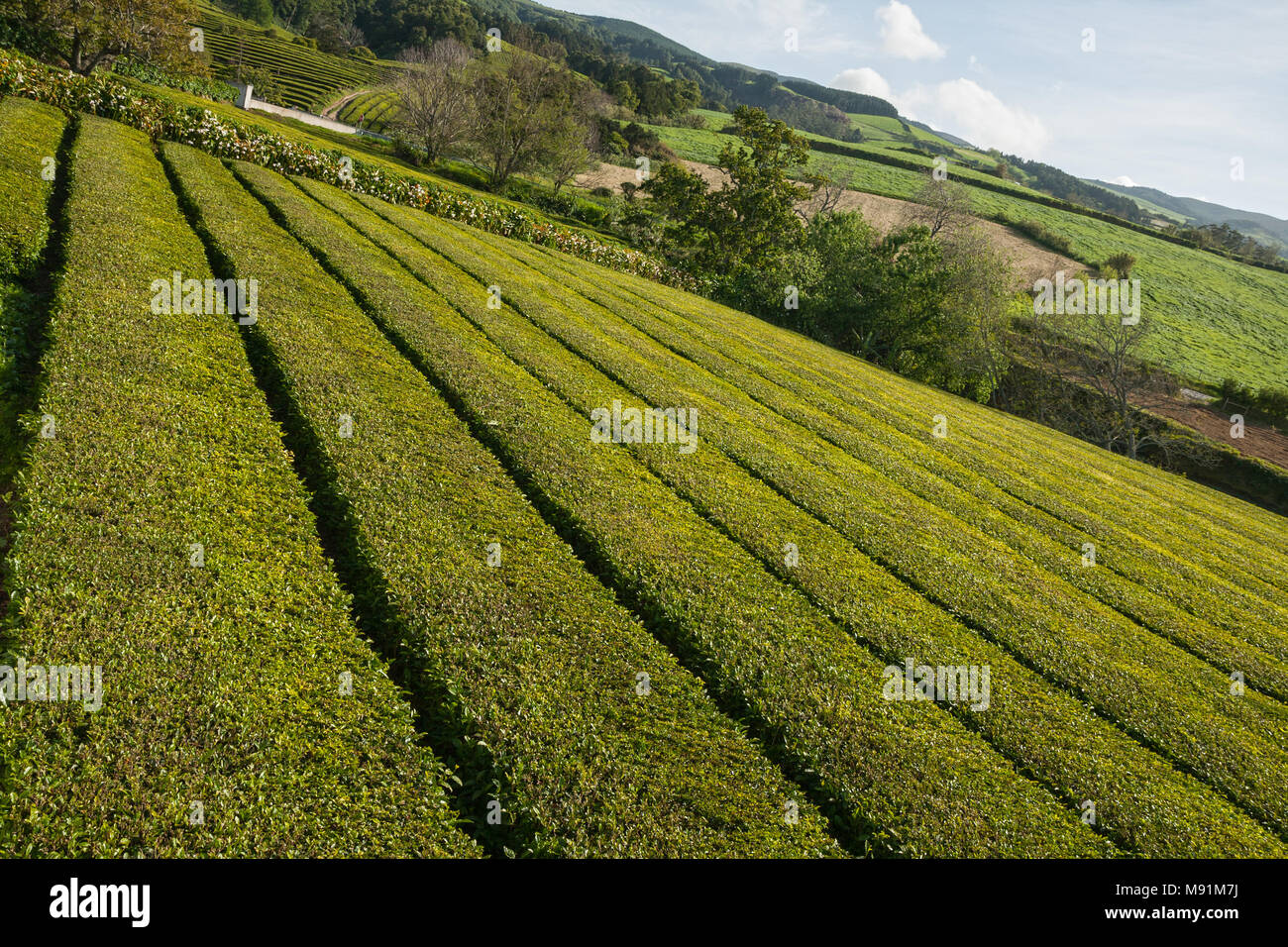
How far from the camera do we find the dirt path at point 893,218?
63.4 meters

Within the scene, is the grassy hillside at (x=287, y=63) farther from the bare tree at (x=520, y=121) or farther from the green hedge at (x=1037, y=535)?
Answer: the green hedge at (x=1037, y=535)

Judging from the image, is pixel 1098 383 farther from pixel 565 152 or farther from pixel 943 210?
pixel 565 152

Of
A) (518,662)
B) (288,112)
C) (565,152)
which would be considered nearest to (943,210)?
(565,152)

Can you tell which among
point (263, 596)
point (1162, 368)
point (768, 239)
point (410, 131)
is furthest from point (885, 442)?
point (410, 131)

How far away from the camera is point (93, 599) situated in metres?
5.75

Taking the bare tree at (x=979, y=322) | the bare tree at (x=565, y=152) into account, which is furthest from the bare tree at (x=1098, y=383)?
the bare tree at (x=565, y=152)

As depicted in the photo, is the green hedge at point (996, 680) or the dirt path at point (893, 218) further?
the dirt path at point (893, 218)

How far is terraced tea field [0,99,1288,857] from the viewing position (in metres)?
5.15

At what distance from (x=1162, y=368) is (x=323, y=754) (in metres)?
52.0

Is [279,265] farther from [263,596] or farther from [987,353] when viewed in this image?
[987,353]

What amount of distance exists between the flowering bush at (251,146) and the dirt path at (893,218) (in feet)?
120

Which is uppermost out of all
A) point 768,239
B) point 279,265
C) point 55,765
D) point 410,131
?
point 410,131

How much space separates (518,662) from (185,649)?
9.22ft

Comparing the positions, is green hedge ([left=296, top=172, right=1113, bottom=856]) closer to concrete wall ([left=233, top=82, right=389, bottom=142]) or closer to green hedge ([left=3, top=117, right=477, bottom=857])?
green hedge ([left=3, top=117, right=477, bottom=857])
